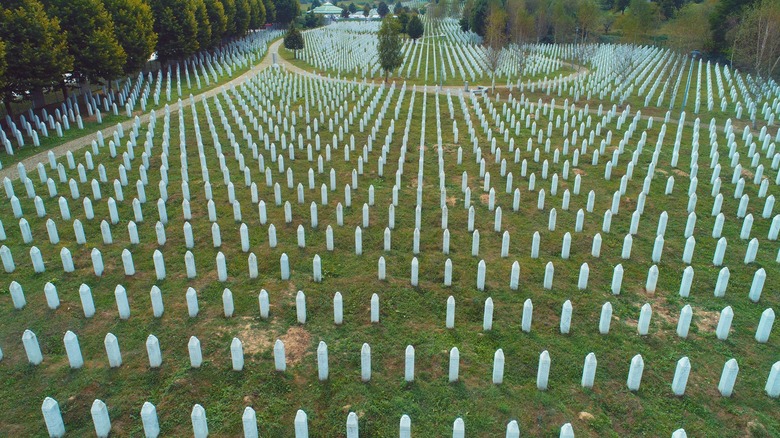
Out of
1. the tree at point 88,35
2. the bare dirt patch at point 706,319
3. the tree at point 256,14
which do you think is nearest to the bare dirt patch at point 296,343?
→ the bare dirt patch at point 706,319

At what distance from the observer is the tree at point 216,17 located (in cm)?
3888

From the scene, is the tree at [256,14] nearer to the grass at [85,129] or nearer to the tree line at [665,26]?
the tree line at [665,26]

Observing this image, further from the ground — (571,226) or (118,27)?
(118,27)

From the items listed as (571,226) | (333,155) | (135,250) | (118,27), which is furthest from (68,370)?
(118,27)

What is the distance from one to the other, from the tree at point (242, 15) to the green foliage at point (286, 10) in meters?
19.9

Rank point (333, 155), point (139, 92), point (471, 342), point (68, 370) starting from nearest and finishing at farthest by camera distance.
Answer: point (68, 370) → point (471, 342) → point (333, 155) → point (139, 92)

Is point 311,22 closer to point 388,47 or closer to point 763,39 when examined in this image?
point 388,47

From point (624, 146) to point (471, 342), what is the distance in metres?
12.1

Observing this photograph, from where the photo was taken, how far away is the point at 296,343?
24.7ft

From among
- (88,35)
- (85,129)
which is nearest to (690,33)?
(88,35)

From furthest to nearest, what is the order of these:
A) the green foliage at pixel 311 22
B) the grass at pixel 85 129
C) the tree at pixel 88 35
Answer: the green foliage at pixel 311 22, the tree at pixel 88 35, the grass at pixel 85 129

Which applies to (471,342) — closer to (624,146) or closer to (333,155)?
(333,155)

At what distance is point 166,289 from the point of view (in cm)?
887

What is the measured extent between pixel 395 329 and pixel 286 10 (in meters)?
66.4
